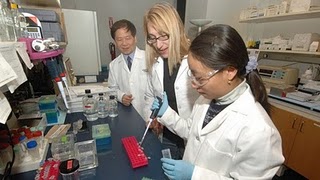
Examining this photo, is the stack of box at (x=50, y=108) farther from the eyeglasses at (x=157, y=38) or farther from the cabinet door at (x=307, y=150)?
the cabinet door at (x=307, y=150)

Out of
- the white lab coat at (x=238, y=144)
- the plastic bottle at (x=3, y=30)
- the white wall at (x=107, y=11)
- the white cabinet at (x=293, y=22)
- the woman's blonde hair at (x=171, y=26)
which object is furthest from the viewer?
the white wall at (x=107, y=11)

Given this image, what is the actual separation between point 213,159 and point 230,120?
0.18 m

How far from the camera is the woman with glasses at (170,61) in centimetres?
112

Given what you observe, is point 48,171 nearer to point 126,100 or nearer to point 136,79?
point 126,100

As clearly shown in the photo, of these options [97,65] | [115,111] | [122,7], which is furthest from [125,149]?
[122,7]

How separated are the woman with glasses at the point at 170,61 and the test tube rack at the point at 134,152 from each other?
25 centimetres

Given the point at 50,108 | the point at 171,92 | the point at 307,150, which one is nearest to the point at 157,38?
the point at 171,92

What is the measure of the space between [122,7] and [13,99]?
2.91 metres

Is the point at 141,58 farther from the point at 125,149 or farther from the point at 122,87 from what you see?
the point at 125,149

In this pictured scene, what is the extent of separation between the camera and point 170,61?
1183mm

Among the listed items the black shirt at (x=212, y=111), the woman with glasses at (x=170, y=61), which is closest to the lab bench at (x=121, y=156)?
the woman with glasses at (x=170, y=61)

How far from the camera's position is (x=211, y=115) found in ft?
2.76

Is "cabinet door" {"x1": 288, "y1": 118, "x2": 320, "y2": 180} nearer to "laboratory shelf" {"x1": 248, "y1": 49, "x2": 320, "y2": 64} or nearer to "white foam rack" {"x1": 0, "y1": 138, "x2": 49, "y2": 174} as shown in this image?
"laboratory shelf" {"x1": 248, "y1": 49, "x2": 320, "y2": 64}

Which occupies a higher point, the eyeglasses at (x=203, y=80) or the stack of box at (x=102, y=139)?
the eyeglasses at (x=203, y=80)
